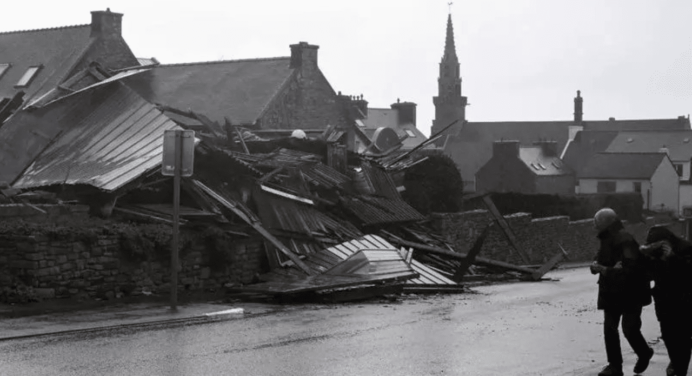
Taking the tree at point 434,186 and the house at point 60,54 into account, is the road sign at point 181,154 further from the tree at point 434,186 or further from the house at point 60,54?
the house at point 60,54

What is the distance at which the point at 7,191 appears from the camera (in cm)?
1988

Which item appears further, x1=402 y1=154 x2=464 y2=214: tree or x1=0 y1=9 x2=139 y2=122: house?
x1=0 y1=9 x2=139 y2=122: house

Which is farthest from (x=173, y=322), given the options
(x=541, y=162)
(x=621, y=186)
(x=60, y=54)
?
(x=541, y=162)

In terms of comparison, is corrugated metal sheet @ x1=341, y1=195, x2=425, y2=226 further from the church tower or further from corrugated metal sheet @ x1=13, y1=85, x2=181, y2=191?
the church tower

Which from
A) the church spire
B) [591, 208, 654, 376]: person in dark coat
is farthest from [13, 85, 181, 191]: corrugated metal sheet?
the church spire

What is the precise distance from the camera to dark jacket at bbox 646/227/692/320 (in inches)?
452

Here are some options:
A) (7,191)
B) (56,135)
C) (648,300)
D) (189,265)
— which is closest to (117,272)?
(189,265)

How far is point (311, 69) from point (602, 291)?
3769 centimetres

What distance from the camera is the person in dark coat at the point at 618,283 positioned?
11430mm

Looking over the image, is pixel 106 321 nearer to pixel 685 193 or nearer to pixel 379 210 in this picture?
pixel 379 210

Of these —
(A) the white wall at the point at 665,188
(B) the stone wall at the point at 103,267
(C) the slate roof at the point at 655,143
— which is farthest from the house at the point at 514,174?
(B) the stone wall at the point at 103,267

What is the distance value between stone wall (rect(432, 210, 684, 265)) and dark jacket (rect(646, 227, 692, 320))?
62.9ft

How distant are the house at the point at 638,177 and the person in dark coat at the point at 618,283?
7403 cm

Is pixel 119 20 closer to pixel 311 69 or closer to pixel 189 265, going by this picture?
pixel 311 69
